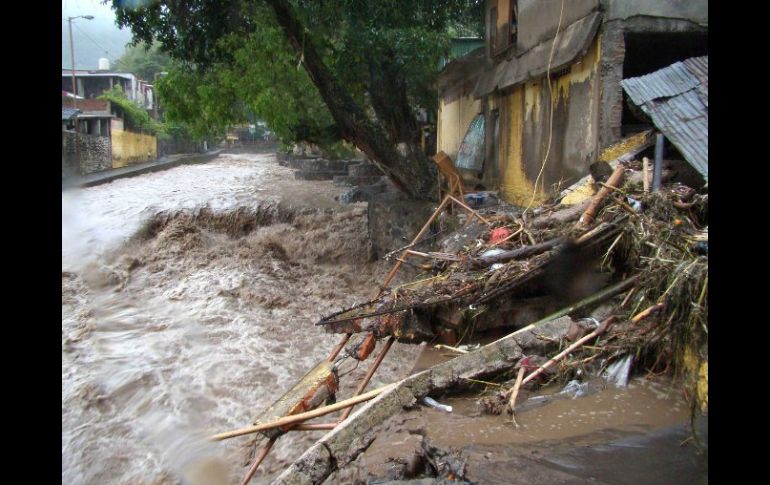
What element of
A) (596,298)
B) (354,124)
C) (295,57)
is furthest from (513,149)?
(596,298)

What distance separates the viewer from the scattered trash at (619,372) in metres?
4.14

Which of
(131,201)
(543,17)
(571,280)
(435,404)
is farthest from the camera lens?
(131,201)

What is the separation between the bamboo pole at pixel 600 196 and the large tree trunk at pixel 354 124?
22.1ft

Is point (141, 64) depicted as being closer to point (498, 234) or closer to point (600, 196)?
point (498, 234)

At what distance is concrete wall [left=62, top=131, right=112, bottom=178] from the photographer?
61.1 feet

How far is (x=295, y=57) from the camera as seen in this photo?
11250 millimetres

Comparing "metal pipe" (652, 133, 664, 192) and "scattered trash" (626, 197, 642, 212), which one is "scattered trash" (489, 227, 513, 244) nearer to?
"scattered trash" (626, 197, 642, 212)

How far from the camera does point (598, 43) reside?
7.41 meters

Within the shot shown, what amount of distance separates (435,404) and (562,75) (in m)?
6.02

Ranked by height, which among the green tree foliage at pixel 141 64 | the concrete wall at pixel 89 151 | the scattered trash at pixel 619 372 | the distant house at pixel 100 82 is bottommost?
the scattered trash at pixel 619 372

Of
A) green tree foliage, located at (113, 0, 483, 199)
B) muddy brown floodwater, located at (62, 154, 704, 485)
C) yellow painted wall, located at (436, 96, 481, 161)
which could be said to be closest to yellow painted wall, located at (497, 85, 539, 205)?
yellow painted wall, located at (436, 96, 481, 161)

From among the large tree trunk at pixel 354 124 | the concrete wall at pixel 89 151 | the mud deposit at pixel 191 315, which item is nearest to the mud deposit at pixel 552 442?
the mud deposit at pixel 191 315

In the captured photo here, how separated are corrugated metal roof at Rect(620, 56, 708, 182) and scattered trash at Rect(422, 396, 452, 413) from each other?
2937mm

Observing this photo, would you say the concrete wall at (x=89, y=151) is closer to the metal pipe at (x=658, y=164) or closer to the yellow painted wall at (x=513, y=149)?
the yellow painted wall at (x=513, y=149)
